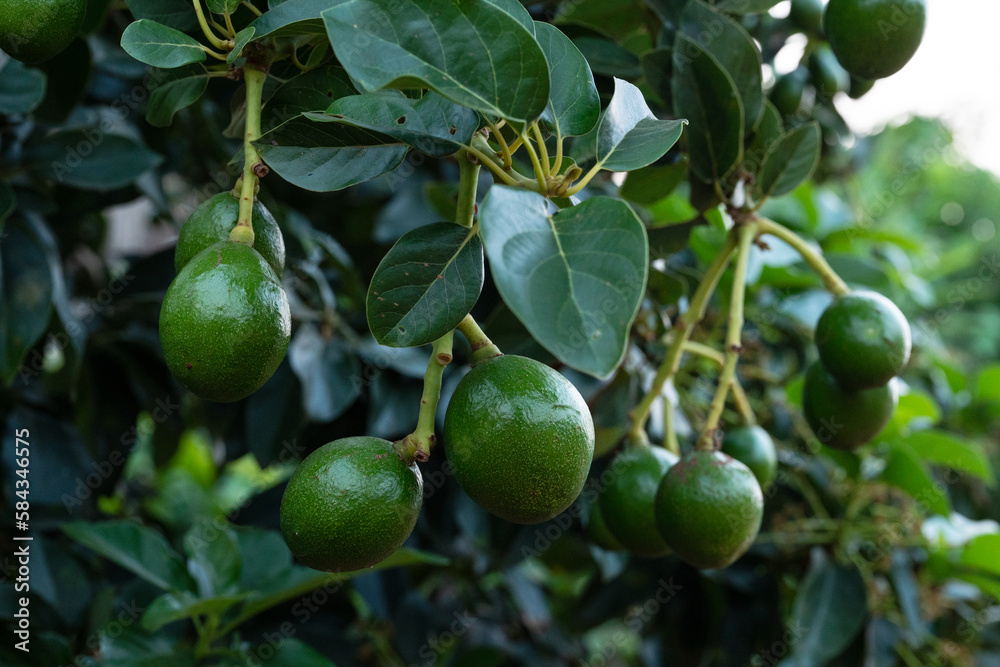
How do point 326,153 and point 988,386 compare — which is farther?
point 988,386

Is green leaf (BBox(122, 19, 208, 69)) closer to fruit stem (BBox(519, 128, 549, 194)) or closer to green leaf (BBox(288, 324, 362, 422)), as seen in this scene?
fruit stem (BBox(519, 128, 549, 194))

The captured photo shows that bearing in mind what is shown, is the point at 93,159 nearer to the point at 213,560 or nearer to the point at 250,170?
the point at 213,560

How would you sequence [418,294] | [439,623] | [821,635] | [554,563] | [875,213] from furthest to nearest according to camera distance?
[875,213] → [554,563] → [439,623] → [821,635] → [418,294]

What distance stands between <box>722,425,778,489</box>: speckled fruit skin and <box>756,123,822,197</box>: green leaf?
0.33 m

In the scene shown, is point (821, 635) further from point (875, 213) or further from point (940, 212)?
point (940, 212)

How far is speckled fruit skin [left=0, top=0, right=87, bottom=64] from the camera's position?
67cm

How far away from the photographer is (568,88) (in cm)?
68

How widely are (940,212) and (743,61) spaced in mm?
7066

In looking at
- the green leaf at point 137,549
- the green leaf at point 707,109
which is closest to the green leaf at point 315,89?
the green leaf at point 707,109

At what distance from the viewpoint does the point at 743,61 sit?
3.22ft

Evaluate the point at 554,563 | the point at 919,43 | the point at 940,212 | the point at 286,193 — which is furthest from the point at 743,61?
the point at 940,212

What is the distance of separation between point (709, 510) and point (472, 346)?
1.07 feet

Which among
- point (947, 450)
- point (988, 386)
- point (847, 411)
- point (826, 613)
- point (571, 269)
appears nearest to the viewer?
point (571, 269)

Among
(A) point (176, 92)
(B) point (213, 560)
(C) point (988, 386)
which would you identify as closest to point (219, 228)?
(A) point (176, 92)
